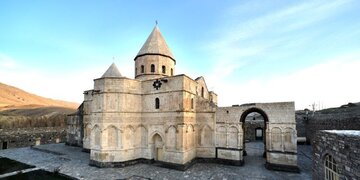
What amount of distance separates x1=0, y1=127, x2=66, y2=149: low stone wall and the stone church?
16947mm

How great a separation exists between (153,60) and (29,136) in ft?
73.0

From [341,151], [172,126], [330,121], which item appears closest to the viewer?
[341,151]

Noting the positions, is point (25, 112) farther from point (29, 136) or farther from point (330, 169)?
point (330, 169)

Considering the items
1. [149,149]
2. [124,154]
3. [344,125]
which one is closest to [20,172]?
[124,154]

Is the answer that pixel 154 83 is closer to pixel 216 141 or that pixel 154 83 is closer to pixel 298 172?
pixel 216 141

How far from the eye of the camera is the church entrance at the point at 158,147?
54.3 feet

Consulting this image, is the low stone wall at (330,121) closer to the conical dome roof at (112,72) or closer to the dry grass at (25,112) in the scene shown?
the conical dome roof at (112,72)

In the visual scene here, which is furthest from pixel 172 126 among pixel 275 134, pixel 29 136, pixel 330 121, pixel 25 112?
pixel 25 112

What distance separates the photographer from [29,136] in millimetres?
27328

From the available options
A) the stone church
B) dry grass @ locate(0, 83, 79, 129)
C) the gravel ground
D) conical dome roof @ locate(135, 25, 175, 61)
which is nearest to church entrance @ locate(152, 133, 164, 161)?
the stone church

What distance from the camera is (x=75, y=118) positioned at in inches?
1005

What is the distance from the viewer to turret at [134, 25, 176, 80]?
2003 centimetres

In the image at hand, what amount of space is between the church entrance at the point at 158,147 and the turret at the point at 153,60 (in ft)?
20.7

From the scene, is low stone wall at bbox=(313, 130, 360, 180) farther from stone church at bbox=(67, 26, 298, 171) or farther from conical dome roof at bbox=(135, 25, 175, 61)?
conical dome roof at bbox=(135, 25, 175, 61)
